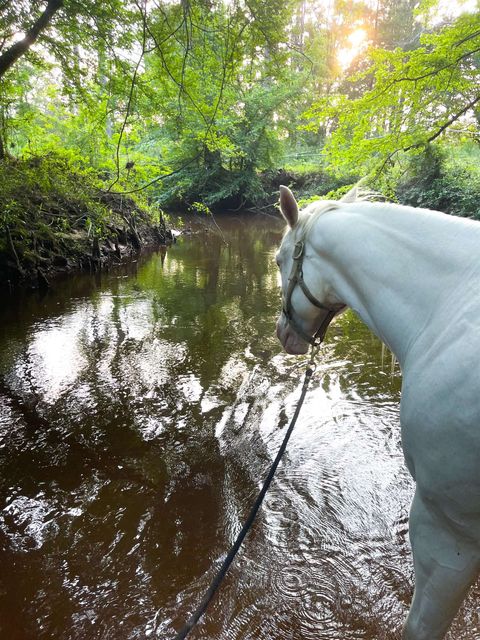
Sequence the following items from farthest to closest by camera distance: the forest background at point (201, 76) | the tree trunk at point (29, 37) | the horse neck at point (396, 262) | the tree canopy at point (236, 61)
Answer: the tree trunk at point (29, 37) → the forest background at point (201, 76) → the tree canopy at point (236, 61) → the horse neck at point (396, 262)

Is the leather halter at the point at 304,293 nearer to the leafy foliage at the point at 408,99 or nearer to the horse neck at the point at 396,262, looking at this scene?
the horse neck at the point at 396,262

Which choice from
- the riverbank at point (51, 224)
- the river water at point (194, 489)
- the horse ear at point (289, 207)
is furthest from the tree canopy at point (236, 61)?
the horse ear at point (289, 207)

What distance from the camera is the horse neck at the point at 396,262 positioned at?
1353 millimetres

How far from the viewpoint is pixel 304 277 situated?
1882 mm

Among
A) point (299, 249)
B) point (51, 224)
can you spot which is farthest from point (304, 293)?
point (51, 224)

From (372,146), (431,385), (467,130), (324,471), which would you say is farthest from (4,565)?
(467,130)

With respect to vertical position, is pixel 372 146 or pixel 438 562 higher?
pixel 372 146

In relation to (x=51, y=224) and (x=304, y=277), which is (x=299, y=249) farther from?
(x=51, y=224)

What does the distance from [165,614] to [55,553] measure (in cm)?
88

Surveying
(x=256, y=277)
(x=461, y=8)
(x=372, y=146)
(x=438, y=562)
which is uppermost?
(x=461, y=8)

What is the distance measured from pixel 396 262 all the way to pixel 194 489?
7.99 feet

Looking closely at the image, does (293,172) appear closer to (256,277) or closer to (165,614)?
(256,277)

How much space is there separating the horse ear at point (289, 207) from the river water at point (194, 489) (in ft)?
6.90

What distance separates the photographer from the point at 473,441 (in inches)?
43.4
